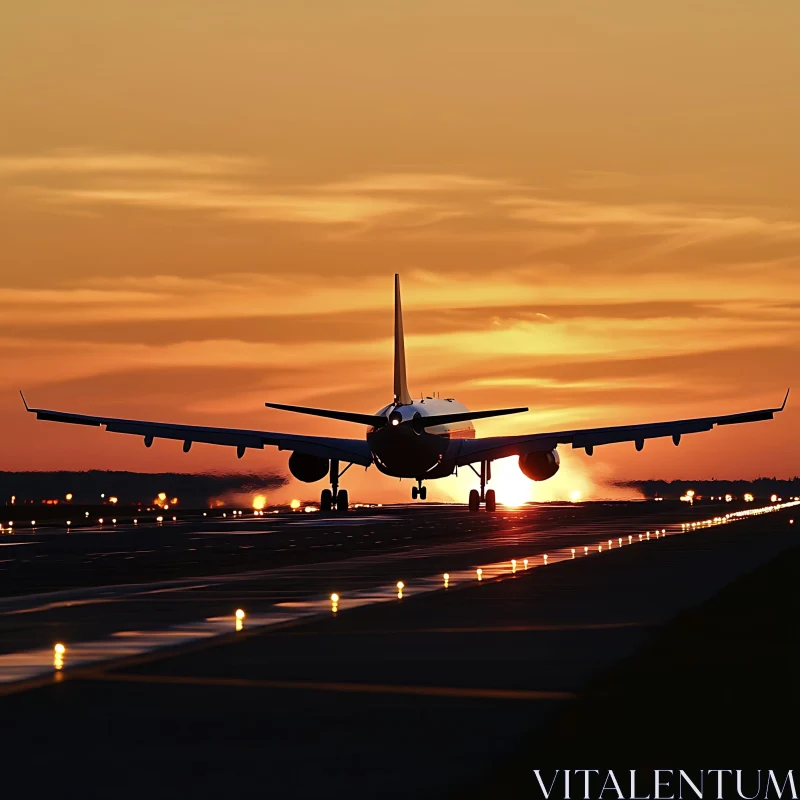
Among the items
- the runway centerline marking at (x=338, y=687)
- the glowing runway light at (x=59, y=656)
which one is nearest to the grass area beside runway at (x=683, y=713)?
the runway centerline marking at (x=338, y=687)

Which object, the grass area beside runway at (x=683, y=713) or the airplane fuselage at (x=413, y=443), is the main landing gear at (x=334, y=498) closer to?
the airplane fuselage at (x=413, y=443)

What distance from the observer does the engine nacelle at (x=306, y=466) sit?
365ft

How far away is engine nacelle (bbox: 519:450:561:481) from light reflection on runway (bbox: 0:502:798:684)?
53227 mm

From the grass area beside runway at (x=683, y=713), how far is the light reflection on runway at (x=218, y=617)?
21.1 ft

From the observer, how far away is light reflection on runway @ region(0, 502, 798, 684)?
2275 centimetres

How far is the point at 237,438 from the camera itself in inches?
4272

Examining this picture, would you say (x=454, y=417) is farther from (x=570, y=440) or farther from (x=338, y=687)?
(x=338, y=687)

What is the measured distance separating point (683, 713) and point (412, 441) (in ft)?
269

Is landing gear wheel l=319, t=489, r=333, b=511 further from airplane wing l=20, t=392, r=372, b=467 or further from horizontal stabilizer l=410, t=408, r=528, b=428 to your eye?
horizontal stabilizer l=410, t=408, r=528, b=428

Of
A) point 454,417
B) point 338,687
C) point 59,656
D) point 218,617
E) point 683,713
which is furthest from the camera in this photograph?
point 454,417

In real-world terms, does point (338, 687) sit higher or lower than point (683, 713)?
higher

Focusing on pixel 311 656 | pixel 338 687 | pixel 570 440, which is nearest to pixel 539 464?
pixel 570 440

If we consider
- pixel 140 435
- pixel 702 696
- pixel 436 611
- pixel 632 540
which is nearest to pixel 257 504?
pixel 140 435

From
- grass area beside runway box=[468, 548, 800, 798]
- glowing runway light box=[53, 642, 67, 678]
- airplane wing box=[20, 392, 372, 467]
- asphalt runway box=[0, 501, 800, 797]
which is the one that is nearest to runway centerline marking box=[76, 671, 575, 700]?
asphalt runway box=[0, 501, 800, 797]
